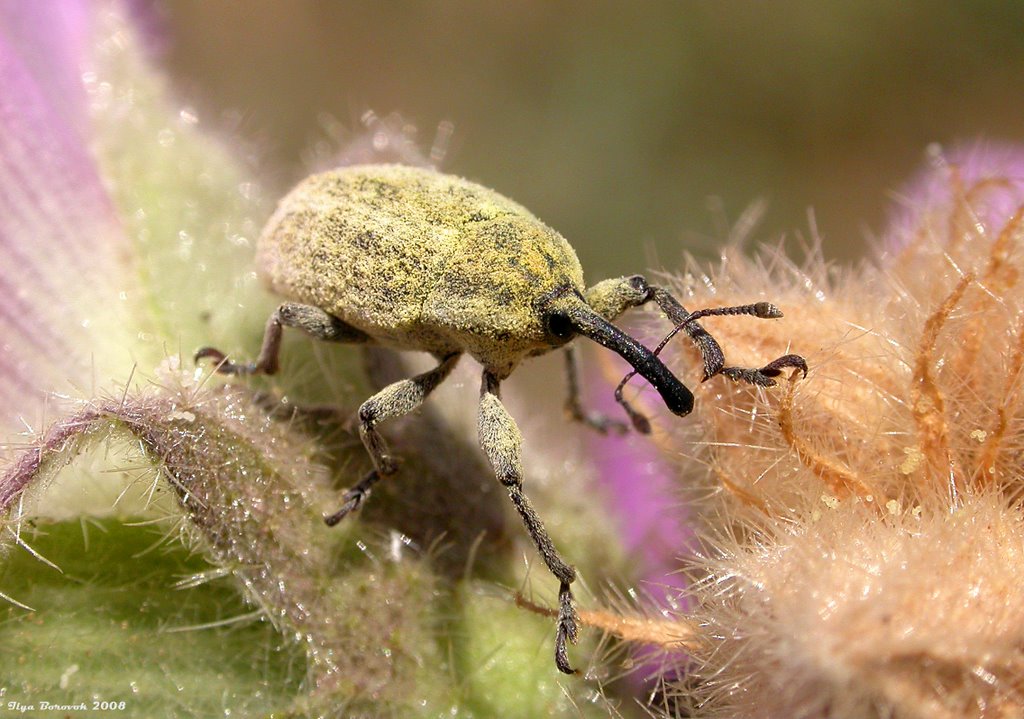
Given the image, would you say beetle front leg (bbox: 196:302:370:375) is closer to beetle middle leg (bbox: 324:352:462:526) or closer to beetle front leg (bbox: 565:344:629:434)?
beetle middle leg (bbox: 324:352:462:526)

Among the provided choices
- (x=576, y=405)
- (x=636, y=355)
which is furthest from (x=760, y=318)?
(x=576, y=405)

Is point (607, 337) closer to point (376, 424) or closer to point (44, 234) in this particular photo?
point (376, 424)

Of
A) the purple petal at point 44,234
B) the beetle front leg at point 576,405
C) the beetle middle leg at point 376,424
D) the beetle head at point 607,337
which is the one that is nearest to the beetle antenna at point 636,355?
the beetle head at point 607,337

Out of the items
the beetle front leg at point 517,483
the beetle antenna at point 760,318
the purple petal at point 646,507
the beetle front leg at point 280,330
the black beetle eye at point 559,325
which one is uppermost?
the beetle antenna at point 760,318

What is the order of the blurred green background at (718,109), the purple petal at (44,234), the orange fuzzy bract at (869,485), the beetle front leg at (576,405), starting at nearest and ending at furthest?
the orange fuzzy bract at (869,485)
the purple petal at (44,234)
the beetle front leg at (576,405)
the blurred green background at (718,109)

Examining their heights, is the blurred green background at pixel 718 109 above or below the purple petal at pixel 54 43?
below

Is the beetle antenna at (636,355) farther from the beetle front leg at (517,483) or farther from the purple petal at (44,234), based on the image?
the purple petal at (44,234)

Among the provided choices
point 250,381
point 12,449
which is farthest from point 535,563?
point 12,449
